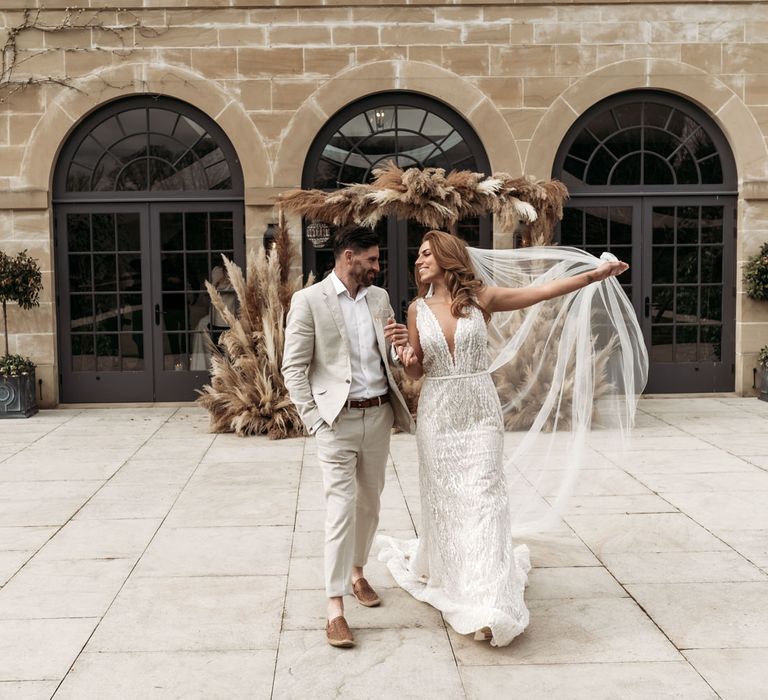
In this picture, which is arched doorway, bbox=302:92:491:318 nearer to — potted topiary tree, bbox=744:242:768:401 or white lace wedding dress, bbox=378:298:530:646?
potted topiary tree, bbox=744:242:768:401

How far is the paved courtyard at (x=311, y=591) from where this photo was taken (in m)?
3.81

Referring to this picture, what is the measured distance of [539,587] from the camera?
4.90 metres

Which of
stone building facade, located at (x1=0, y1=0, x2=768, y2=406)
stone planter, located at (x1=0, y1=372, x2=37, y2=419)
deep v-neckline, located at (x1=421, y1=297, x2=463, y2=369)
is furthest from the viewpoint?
stone building facade, located at (x1=0, y1=0, x2=768, y2=406)

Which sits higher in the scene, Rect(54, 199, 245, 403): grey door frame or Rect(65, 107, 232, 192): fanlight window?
Rect(65, 107, 232, 192): fanlight window

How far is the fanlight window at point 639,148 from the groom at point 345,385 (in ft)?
25.6

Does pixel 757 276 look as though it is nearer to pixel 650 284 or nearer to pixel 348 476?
pixel 650 284

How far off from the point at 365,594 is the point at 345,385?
109cm

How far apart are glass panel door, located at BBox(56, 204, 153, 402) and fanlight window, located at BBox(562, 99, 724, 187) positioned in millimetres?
5500

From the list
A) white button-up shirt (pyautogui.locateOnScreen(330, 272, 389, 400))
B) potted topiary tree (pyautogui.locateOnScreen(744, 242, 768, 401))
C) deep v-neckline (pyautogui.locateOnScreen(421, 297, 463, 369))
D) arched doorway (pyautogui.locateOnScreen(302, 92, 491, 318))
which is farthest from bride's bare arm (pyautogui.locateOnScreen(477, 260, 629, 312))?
potted topiary tree (pyautogui.locateOnScreen(744, 242, 768, 401))

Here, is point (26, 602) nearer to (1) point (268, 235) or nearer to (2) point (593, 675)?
(2) point (593, 675)

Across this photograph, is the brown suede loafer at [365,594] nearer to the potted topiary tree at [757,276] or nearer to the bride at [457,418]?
the bride at [457,418]

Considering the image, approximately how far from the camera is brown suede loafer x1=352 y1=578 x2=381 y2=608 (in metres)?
4.65

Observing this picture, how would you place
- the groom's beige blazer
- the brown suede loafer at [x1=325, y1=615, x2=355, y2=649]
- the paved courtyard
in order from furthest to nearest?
the groom's beige blazer → the brown suede loafer at [x1=325, y1=615, x2=355, y2=649] → the paved courtyard

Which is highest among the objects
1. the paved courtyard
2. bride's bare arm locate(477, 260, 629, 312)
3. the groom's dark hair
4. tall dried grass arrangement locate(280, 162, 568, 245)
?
tall dried grass arrangement locate(280, 162, 568, 245)
